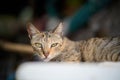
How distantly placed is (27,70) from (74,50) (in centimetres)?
54

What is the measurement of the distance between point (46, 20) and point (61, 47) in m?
0.66

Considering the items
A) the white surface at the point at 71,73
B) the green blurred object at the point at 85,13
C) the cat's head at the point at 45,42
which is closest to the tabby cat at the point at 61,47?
the cat's head at the point at 45,42

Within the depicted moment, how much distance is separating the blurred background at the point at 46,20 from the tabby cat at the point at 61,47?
1.38ft

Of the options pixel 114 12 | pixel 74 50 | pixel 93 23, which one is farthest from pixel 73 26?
pixel 74 50

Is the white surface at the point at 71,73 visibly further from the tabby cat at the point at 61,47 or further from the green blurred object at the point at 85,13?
the green blurred object at the point at 85,13

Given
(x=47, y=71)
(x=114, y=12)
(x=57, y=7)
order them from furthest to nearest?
(x=57, y=7) → (x=114, y=12) → (x=47, y=71)

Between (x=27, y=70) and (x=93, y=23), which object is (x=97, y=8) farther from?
(x=27, y=70)

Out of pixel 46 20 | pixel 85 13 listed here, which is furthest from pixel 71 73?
pixel 85 13

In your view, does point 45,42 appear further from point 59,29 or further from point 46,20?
point 46,20

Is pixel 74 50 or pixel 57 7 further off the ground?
pixel 57 7

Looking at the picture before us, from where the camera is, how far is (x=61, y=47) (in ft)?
3.43

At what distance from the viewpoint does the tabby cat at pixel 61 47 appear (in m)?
0.96

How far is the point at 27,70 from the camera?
518 millimetres

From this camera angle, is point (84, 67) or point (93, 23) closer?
point (84, 67)
